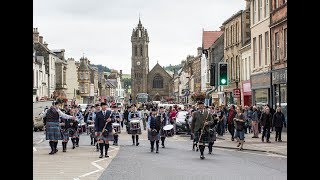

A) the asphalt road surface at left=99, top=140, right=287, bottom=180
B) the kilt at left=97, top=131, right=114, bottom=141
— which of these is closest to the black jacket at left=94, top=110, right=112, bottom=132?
the kilt at left=97, top=131, right=114, bottom=141

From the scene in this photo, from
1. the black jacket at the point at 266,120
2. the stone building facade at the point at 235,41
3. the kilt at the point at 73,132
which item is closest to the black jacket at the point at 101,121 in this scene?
the kilt at the point at 73,132

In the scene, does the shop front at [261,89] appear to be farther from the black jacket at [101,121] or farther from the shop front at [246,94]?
the black jacket at [101,121]

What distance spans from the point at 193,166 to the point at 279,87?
19.3 metres

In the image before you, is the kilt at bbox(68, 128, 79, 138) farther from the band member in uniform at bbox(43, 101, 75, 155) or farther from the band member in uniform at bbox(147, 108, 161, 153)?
the band member in uniform at bbox(147, 108, 161, 153)

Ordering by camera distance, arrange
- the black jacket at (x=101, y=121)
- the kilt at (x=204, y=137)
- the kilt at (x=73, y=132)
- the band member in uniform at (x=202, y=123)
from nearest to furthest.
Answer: the kilt at (x=204, y=137) < the band member in uniform at (x=202, y=123) < the black jacket at (x=101, y=121) < the kilt at (x=73, y=132)

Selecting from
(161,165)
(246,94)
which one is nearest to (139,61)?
(246,94)

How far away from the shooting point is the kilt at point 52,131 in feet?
67.4

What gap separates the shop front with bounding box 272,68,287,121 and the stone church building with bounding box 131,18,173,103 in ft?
421

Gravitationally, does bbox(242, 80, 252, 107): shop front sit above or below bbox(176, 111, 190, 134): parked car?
above

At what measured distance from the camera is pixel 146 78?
16562 centimetres

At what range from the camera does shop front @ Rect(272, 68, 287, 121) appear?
1272 inches

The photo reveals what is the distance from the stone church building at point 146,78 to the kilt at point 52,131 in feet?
467

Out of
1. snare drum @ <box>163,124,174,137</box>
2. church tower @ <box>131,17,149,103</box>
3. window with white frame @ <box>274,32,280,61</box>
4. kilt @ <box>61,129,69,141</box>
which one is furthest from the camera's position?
church tower @ <box>131,17,149,103</box>
